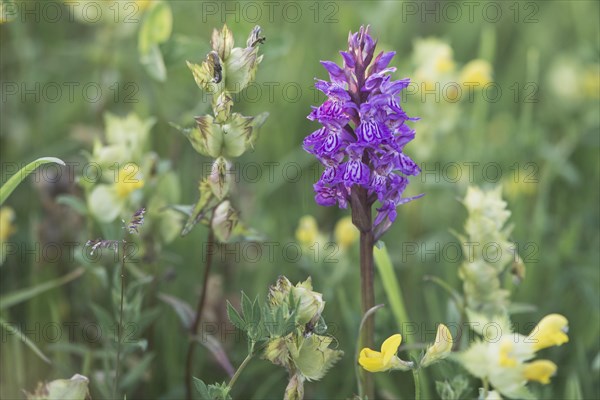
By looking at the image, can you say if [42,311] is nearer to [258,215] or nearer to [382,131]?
[258,215]

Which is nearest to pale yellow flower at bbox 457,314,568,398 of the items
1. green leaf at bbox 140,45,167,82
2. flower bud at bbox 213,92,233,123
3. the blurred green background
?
the blurred green background

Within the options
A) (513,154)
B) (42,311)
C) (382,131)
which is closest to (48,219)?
(42,311)

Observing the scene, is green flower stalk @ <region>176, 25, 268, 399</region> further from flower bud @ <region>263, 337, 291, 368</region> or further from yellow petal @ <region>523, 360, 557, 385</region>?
yellow petal @ <region>523, 360, 557, 385</region>

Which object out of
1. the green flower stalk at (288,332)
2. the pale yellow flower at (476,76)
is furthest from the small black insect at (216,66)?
the pale yellow flower at (476,76)

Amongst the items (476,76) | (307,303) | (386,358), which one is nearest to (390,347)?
(386,358)

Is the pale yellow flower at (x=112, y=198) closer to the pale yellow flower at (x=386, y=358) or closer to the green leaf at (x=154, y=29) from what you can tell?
the green leaf at (x=154, y=29)

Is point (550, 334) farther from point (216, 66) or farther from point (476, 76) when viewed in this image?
point (476, 76)
